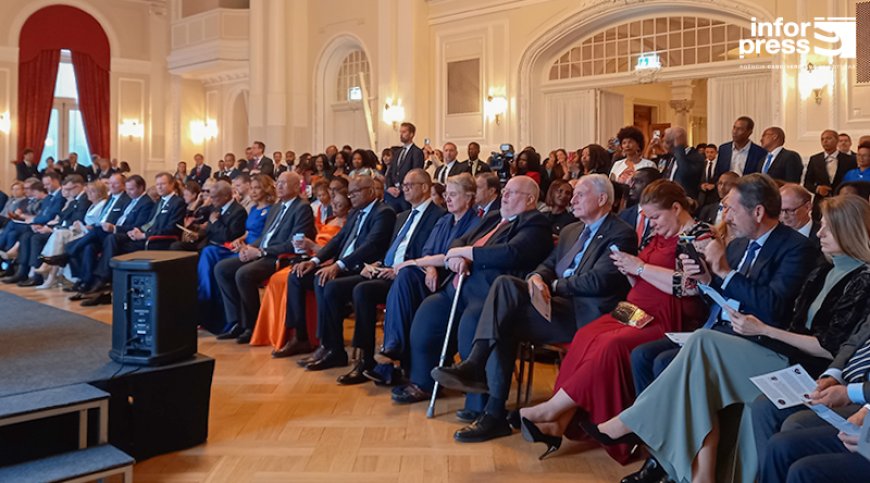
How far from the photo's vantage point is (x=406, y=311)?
4305mm

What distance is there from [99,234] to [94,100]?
1047cm

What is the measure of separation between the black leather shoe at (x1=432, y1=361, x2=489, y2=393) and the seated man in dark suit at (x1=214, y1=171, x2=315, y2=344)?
8.11ft

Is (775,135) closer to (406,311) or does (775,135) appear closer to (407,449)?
(406,311)

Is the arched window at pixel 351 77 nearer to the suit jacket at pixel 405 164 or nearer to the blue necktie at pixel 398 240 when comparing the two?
the suit jacket at pixel 405 164

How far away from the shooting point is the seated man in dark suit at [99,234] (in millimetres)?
7594

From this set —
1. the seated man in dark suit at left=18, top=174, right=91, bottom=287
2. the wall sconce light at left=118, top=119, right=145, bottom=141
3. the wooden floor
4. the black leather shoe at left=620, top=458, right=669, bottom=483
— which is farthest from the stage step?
the wall sconce light at left=118, top=119, right=145, bottom=141

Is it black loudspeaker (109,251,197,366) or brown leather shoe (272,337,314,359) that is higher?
black loudspeaker (109,251,197,366)

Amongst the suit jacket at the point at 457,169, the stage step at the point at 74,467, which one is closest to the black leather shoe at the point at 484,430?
the stage step at the point at 74,467

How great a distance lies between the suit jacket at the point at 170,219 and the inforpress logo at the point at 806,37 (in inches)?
279

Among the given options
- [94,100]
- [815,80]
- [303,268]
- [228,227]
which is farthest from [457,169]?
[94,100]

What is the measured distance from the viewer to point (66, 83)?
55.2 ft

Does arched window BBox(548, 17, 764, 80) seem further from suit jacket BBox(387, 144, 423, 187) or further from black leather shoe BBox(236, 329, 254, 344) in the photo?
black leather shoe BBox(236, 329, 254, 344)

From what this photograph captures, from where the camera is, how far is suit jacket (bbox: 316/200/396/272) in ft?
16.4

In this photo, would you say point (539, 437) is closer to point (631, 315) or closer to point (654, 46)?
point (631, 315)
